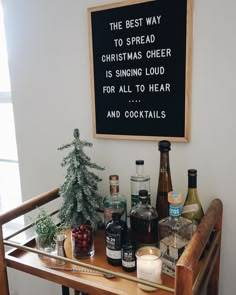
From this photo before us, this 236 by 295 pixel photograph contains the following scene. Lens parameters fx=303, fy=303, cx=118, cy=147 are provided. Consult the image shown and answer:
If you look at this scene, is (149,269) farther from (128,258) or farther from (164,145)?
(164,145)

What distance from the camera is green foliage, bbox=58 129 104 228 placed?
43.5 inches

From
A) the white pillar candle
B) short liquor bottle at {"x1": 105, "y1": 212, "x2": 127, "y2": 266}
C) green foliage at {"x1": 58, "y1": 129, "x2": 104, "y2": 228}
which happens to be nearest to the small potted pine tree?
green foliage at {"x1": 58, "y1": 129, "x2": 104, "y2": 228}

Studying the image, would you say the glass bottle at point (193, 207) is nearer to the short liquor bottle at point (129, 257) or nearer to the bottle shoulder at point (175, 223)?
the bottle shoulder at point (175, 223)

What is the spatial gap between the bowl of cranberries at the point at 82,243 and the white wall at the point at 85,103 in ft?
0.96

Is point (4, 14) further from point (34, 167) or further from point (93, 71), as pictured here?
point (34, 167)

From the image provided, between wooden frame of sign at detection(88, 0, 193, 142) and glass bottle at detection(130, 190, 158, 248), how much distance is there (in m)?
0.27

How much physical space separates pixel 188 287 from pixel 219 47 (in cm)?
73

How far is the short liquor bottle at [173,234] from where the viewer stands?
0.88 m

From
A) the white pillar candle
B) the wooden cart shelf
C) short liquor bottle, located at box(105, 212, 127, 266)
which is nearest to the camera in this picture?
the wooden cart shelf

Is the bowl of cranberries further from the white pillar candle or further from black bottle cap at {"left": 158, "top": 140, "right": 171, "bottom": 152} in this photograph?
black bottle cap at {"left": 158, "top": 140, "right": 171, "bottom": 152}

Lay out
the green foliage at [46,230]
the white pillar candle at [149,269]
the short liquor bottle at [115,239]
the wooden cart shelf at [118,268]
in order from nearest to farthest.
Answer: the wooden cart shelf at [118,268], the white pillar candle at [149,269], the short liquor bottle at [115,239], the green foliage at [46,230]

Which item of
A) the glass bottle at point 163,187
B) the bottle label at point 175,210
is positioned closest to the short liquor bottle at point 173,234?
the bottle label at point 175,210

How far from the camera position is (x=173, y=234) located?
918mm

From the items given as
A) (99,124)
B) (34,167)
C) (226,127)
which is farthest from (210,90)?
(34,167)
